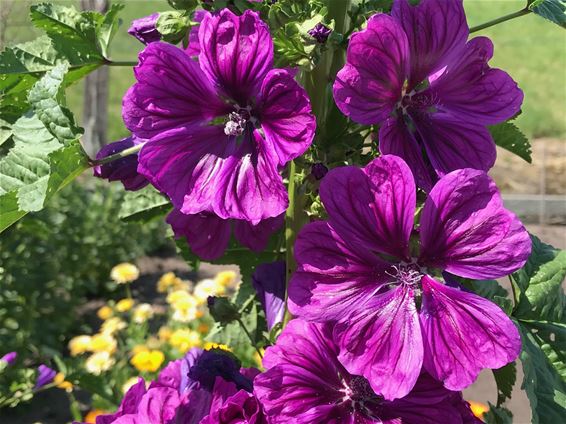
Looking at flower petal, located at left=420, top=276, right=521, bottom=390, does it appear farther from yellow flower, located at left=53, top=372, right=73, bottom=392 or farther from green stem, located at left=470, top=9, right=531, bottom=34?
yellow flower, located at left=53, top=372, right=73, bottom=392

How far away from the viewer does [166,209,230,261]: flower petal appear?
1038 millimetres

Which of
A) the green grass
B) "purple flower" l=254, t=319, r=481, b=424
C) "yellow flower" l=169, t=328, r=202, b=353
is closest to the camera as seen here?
"purple flower" l=254, t=319, r=481, b=424

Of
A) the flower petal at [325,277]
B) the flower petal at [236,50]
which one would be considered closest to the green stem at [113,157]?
the flower petal at [236,50]

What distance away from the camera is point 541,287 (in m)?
1.04

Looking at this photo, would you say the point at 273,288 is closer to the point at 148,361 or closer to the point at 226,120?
the point at 226,120

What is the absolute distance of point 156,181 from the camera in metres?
0.86

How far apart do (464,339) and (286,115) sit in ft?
1.04

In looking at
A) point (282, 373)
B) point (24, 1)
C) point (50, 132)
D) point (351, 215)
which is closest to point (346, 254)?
point (351, 215)

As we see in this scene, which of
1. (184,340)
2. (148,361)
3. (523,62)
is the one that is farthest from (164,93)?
(523,62)

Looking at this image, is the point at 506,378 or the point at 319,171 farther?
the point at 506,378

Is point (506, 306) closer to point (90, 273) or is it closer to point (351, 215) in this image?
point (351, 215)

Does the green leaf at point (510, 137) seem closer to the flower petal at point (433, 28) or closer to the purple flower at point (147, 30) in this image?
the flower petal at point (433, 28)

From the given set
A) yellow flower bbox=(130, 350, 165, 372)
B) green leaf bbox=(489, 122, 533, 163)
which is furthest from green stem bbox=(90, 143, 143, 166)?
yellow flower bbox=(130, 350, 165, 372)

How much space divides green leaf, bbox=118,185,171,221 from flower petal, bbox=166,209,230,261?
252mm
